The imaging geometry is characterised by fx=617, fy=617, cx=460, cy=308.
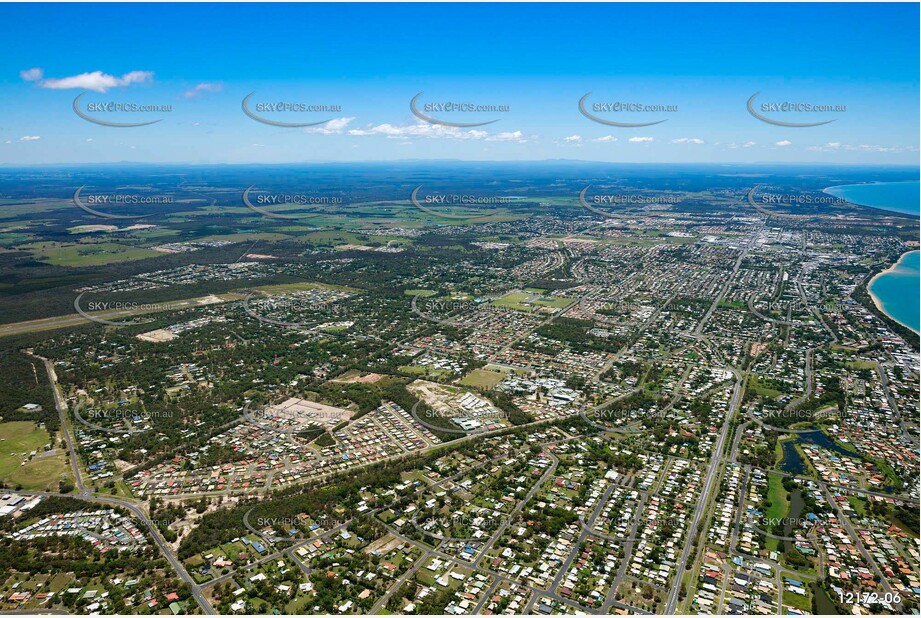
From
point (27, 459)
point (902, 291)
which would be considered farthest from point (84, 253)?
point (902, 291)

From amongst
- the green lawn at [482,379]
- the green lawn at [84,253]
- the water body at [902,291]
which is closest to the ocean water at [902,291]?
the water body at [902,291]

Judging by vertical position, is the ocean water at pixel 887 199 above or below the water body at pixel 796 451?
above

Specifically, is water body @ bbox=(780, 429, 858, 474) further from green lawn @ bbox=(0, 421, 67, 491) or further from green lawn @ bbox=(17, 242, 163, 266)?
green lawn @ bbox=(17, 242, 163, 266)

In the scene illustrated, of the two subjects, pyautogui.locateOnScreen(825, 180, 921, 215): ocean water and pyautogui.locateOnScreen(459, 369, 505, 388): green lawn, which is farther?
pyautogui.locateOnScreen(825, 180, 921, 215): ocean water

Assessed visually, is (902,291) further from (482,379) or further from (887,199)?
(887,199)

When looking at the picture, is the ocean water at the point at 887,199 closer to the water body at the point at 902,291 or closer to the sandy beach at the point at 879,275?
the sandy beach at the point at 879,275

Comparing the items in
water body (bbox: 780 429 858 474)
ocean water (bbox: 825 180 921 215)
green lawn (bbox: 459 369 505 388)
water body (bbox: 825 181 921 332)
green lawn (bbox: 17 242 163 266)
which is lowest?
water body (bbox: 780 429 858 474)

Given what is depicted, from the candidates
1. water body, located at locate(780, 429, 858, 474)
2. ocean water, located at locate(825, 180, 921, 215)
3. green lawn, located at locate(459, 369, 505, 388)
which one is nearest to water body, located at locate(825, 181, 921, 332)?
water body, located at locate(780, 429, 858, 474)

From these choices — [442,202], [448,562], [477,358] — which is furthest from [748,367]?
[442,202]

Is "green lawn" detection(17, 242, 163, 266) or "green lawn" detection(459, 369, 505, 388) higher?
"green lawn" detection(17, 242, 163, 266)

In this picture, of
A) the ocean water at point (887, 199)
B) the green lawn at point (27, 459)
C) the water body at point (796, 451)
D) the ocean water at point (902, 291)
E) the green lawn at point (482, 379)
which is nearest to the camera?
the green lawn at point (27, 459)
